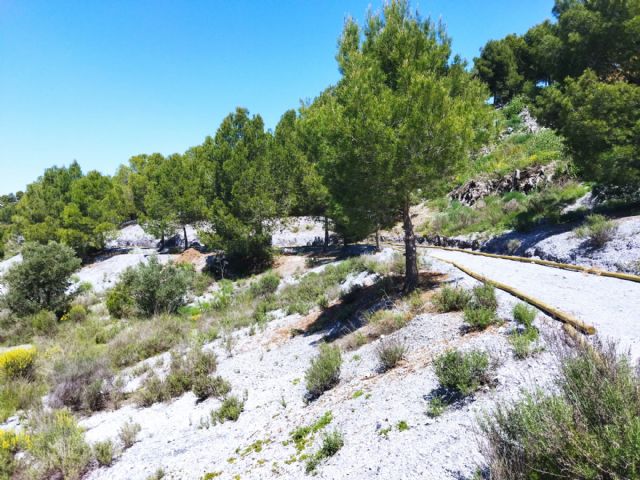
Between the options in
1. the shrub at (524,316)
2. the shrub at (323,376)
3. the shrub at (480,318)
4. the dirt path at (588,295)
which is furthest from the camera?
the shrub at (323,376)

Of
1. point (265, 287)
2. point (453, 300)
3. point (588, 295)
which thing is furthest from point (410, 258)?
point (265, 287)

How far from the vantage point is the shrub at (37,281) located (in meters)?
17.9

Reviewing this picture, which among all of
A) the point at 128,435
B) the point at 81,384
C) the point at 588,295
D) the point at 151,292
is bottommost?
the point at 128,435

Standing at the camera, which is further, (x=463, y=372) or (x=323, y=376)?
(x=323, y=376)

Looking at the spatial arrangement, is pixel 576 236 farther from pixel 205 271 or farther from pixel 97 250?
pixel 97 250

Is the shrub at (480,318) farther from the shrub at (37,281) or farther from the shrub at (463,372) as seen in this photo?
the shrub at (37,281)

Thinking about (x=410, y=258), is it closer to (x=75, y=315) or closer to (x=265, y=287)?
(x=265, y=287)

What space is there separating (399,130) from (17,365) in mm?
12974

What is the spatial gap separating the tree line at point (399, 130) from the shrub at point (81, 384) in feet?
25.7

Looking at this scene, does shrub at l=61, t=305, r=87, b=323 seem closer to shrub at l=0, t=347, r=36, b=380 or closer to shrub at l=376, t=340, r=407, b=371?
shrub at l=0, t=347, r=36, b=380

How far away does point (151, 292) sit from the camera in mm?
17125

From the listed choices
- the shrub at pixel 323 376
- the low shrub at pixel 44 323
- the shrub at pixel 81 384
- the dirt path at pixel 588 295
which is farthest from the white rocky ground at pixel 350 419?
the low shrub at pixel 44 323

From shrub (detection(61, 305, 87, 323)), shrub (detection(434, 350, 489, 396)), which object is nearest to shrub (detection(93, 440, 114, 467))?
shrub (detection(434, 350, 489, 396))

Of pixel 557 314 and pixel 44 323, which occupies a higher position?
pixel 557 314
